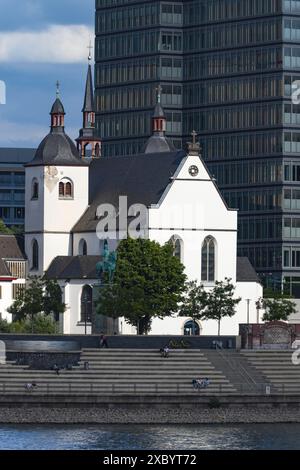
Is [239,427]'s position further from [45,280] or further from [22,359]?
[45,280]

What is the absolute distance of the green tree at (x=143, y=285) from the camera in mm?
176250

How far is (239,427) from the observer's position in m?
135

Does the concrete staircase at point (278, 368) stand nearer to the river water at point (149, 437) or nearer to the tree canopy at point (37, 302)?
the river water at point (149, 437)

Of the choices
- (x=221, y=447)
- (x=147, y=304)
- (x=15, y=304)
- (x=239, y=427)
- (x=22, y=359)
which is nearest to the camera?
(x=221, y=447)

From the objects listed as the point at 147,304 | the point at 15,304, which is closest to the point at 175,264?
the point at 147,304

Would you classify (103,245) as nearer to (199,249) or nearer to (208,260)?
(199,249)

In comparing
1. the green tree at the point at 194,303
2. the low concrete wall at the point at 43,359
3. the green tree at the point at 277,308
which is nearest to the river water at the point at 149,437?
the low concrete wall at the point at 43,359

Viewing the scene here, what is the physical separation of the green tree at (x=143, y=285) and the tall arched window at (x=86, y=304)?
11.7 meters

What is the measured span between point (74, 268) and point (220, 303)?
13.4 meters

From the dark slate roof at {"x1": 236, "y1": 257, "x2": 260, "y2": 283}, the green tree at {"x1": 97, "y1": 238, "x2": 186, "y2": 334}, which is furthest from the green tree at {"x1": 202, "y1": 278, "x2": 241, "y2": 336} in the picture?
the green tree at {"x1": 97, "y1": 238, "x2": 186, "y2": 334}

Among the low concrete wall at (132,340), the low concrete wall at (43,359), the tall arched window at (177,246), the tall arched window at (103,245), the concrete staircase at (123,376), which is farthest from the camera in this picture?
the tall arched window at (177,246)

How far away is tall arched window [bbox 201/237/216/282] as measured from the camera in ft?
637

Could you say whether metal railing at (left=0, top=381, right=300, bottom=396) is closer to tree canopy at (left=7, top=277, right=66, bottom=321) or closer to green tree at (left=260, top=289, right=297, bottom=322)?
tree canopy at (left=7, top=277, right=66, bottom=321)

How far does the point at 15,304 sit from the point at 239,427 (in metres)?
59.2
